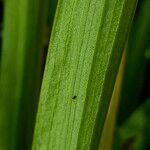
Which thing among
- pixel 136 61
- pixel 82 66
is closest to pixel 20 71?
pixel 82 66

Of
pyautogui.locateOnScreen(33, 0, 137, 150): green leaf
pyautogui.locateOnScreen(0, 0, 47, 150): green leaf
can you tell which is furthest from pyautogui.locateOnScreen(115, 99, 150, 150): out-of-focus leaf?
pyautogui.locateOnScreen(33, 0, 137, 150): green leaf

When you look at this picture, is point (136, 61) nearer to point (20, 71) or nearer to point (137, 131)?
point (137, 131)

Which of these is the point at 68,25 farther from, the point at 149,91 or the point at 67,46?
the point at 149,91

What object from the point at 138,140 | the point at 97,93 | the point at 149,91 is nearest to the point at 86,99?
the point at 97,93

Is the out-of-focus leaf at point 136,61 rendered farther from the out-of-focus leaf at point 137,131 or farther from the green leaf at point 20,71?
the green leaf at point 20,71

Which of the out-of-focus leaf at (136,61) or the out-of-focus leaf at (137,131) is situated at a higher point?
the out-of-focus leaf at (136,61)

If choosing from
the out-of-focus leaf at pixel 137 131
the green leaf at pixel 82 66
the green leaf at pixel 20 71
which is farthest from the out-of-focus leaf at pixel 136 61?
Answer: the green leaf at pixel 82 66

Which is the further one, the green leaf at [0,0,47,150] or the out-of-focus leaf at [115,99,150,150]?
the out-of-focus leaf at [115,99,150,150]

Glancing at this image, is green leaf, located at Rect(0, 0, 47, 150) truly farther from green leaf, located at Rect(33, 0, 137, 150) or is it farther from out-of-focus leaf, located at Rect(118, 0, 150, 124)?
out-of-focus leaf, located at Rect(118, 0, 150, 124)
